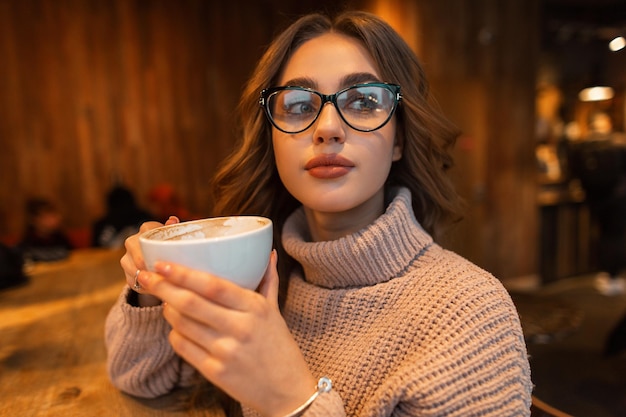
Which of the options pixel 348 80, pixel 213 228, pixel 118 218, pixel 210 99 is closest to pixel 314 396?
pixel 213 228

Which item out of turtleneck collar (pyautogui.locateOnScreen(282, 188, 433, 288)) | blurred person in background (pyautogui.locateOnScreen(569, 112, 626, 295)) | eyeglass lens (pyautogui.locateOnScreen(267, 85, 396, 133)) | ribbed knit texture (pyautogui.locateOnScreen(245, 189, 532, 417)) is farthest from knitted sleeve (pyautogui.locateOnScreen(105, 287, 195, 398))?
blurred person in background (pyautogui.locateOnScreen(569, 112, 626, 295))

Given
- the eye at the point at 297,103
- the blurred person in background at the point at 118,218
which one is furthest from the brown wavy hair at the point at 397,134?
the blurred person in background at the point at 118,218

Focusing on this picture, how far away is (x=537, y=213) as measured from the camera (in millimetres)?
4465

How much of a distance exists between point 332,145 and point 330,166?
3cm

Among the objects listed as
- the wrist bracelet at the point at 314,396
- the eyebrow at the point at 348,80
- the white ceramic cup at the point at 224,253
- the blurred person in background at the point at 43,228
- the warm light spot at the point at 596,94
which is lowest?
the blurred person in background at the point at 43,228

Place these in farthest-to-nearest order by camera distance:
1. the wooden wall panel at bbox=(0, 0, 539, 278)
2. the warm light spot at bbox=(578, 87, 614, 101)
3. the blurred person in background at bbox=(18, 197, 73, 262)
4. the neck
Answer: the warm light spot at bbox=(578, 87, 614, 101), the wooden wall panel at bbox=(0, 0, 539, 278), the blurred person in background at bbox=(18, 197, 73, 262), the neck

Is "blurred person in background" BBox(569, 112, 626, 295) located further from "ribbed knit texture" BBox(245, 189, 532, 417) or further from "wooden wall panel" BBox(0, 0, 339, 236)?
"ribbed knit texture" BBox(245, 189, 532, 417)

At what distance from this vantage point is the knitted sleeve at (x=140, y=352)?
845 mm

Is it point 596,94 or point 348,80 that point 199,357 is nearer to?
point 348,80

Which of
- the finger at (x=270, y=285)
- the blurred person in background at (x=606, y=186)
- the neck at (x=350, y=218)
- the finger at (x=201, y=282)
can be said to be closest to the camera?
the finger at (x=201, y=282)

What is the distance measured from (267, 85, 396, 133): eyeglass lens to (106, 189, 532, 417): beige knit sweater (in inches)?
6.2

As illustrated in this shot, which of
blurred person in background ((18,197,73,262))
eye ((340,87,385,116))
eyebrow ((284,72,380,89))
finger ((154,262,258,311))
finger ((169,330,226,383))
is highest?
eyebrow ((284,72,380,89))

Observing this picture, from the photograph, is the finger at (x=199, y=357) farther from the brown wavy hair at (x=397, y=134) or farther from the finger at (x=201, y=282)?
the brown wavy hair at (x=397, y=134)

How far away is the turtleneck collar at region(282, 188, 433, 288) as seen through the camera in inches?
31.0
